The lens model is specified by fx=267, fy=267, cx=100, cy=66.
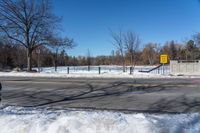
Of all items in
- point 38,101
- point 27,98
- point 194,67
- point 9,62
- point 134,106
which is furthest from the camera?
point 9,62

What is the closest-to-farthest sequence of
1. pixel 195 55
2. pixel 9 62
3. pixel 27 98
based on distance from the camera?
pixel 27 98, pixel 195 55, pixel 9 62

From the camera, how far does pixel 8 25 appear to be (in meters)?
32.8

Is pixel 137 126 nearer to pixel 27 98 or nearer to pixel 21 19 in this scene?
pixel 27 98

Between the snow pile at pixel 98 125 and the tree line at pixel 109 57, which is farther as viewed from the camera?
the tree line at pixel 109 57

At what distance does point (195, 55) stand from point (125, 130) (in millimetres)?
50844

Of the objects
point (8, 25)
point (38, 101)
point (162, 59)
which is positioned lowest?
point (38, 101)

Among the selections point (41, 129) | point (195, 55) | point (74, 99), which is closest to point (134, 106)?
point (74, 99)

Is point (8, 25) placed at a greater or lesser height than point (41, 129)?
greater

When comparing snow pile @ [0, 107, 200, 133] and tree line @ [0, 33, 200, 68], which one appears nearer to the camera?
snow pile @ [0, 107, 200, 133]

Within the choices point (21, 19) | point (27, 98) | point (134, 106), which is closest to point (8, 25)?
point (21, 19)

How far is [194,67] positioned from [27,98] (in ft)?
63.3

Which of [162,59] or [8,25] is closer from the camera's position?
[162,59]

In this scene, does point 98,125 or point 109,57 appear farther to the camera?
point 109,57

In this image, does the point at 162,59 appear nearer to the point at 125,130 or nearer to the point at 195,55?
the point at 125,130
